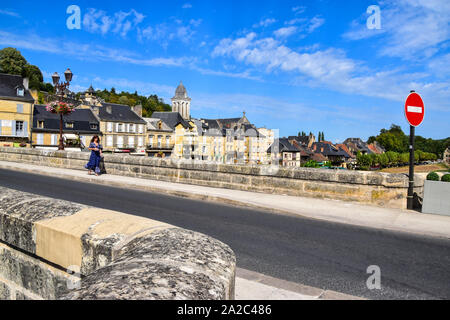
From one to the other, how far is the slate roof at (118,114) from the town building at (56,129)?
2.84m

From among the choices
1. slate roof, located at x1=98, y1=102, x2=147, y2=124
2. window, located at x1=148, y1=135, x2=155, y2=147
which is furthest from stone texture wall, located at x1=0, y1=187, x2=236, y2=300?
window, located at x1=148, y1=135, x2=155, y2=147

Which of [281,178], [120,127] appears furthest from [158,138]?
[281,178]

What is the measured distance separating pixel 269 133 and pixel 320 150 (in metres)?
24.6

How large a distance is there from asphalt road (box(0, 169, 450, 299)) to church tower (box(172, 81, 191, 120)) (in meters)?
112

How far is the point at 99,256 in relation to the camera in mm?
2152

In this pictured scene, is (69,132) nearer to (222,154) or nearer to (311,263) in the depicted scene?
(222,154)

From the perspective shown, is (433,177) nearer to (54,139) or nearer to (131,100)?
(54,139)

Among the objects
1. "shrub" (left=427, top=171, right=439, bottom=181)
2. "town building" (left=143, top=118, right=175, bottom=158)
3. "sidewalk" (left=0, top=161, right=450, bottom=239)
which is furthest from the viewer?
"town building" (left=143, top=118, right=175, bottom=158)

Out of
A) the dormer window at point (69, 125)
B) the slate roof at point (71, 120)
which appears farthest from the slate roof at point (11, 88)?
the dormer window at point (69, 125)

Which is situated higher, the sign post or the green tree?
the green tree

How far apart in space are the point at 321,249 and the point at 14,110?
57901 mm

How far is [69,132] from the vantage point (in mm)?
57469

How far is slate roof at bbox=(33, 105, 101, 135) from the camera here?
5519 centimetres

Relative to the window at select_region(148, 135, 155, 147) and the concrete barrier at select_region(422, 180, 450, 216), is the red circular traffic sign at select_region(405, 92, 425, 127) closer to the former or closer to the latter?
the concrete barrier at select_region(422, 180, 450, 216)
